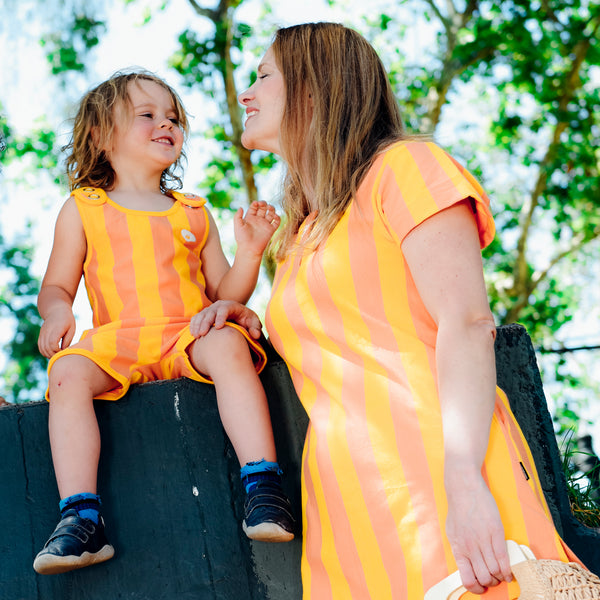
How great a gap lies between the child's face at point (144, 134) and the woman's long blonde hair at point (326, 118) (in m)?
1.00

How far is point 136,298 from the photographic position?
7.93ft

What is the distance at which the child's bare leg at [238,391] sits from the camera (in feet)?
6.31

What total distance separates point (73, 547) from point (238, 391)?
1.86 feet

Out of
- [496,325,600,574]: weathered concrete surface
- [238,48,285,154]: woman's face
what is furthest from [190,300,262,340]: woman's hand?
[496,325,600,574]: weathered concrete surface

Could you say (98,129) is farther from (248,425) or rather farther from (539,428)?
(539,428)

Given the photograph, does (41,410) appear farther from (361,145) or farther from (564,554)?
(564,554)

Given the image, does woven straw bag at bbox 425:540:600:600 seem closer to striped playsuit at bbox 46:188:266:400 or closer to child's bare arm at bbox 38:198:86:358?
striped playsuit at bbox 46:188:266:400

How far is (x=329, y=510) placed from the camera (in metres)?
1.43

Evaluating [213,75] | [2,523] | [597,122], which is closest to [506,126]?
[597,122]

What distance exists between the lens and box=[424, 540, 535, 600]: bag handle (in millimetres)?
1147

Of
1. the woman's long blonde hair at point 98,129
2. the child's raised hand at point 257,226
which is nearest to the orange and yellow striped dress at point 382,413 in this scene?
the child's raised hand at point 257,226

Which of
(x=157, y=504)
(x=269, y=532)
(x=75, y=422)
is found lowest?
(x=269, y=532)

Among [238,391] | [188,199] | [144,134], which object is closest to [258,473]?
[238,391]

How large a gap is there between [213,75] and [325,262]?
309 inches
